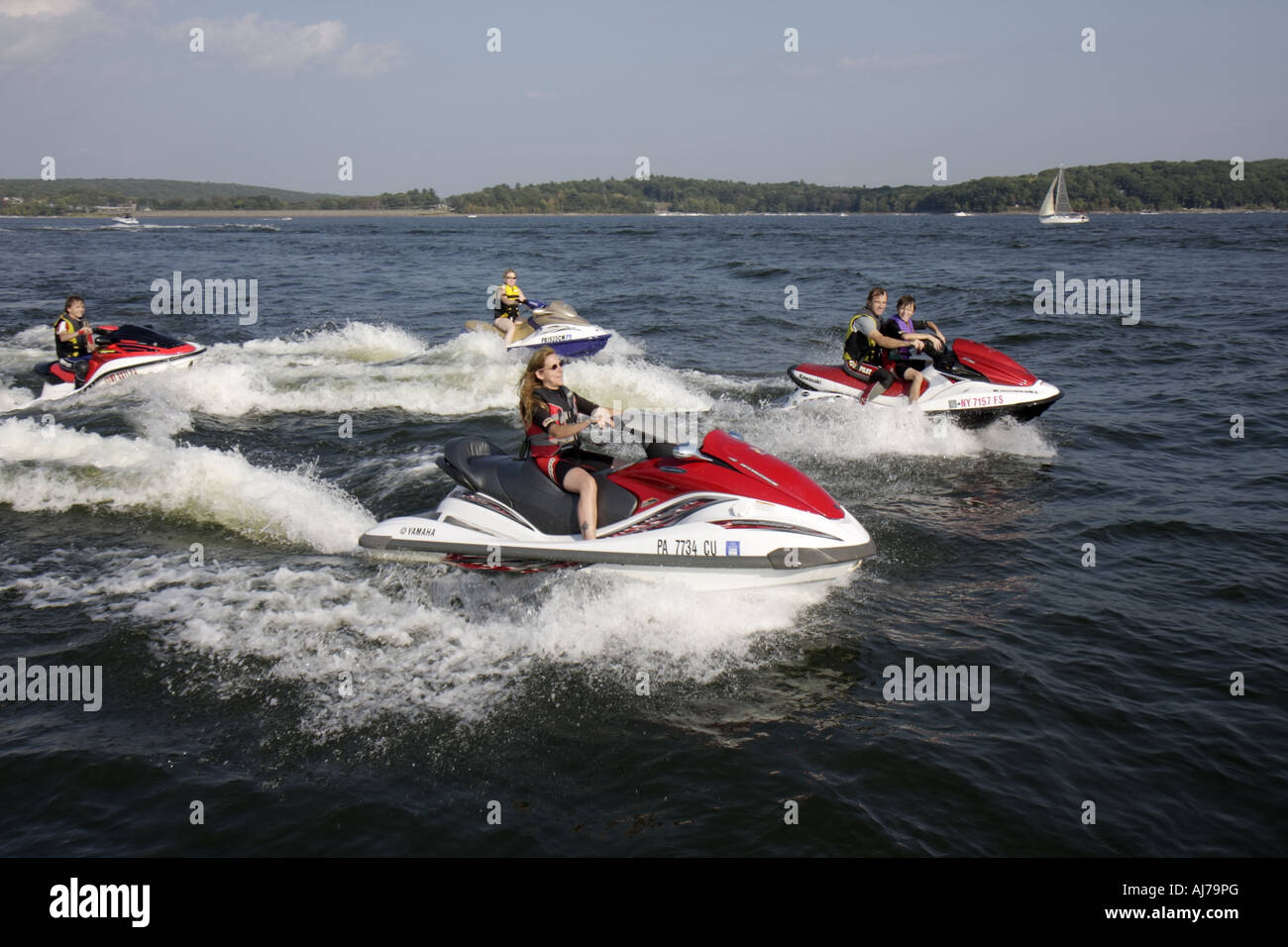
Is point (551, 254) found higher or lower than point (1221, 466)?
higher

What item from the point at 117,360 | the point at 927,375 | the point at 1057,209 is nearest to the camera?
the point at 927,375

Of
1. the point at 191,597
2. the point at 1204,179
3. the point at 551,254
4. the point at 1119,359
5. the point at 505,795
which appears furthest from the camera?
the point at 1204,179

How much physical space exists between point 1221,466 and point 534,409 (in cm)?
886

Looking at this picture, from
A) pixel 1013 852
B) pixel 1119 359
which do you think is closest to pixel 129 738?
pixel 1013 852

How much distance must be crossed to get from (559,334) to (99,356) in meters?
8.15

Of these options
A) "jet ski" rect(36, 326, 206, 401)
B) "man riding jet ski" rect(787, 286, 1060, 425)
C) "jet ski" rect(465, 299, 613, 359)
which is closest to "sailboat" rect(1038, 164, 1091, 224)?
"jet ski" rect(465, 299, 613, 359)

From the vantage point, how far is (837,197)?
17725 cm

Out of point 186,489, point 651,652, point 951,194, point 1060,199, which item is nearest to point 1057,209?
point 1060,199

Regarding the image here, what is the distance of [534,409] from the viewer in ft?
22.5

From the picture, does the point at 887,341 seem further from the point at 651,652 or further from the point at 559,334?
the point at 559,334

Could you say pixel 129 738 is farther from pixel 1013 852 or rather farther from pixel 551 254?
pixel 551 254

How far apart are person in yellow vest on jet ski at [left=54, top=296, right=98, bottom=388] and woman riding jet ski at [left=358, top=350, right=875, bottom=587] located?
10326 mm

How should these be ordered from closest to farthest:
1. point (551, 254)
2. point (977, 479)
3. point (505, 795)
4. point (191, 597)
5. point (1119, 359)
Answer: point (505, 795) → point (191, 597) → point (977, 479) → point (1119, 359) → point (551, 254)
